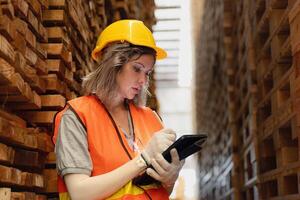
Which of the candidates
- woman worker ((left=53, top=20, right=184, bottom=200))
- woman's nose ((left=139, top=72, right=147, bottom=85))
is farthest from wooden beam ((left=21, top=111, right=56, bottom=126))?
woman's nose ((left=139, top=72, right=147, bottom=85))

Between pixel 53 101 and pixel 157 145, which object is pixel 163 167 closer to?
pixel 157 145

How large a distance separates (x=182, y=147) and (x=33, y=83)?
3.13ft

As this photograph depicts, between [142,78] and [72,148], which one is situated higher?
[142,78]

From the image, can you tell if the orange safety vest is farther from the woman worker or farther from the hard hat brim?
the hard hat brim

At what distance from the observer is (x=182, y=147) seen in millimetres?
1788

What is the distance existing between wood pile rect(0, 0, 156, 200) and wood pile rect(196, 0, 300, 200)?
52.6 inches

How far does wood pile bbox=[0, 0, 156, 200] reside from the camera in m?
1.99

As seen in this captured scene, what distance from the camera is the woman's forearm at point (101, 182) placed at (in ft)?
5.64

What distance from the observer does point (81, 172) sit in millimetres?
1740

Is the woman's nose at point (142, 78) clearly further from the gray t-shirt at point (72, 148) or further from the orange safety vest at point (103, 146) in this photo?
the gray t-shirt at point (72, 148)

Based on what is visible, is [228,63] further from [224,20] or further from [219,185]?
[219,185]

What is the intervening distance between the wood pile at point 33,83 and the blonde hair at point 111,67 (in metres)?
0.36

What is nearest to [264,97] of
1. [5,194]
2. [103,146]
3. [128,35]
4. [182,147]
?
[128,35]

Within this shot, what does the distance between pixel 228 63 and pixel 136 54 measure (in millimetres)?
3869
